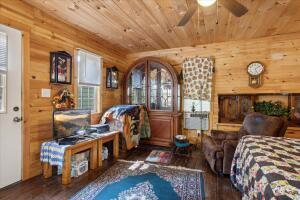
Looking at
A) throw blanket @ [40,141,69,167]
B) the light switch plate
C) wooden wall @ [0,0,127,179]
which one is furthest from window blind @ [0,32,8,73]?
throw blanket @ [40,141,69,167]

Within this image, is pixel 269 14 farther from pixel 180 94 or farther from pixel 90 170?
pixel 90 170

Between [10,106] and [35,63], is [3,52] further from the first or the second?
[10,106]

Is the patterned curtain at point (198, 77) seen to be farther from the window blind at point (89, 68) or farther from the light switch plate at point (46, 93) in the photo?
the light switch plate at point (46, 93)

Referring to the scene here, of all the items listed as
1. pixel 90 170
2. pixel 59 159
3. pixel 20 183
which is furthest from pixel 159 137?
pixel 20 183

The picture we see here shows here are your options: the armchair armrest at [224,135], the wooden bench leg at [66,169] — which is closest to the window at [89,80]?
the wooden bench leg at [66,169]

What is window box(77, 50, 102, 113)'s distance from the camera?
3.41 metres

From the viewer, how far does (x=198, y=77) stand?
407cm

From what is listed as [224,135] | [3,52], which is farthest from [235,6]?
[3,52]

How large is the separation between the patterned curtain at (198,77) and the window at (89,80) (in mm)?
2072

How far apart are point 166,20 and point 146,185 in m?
2.54

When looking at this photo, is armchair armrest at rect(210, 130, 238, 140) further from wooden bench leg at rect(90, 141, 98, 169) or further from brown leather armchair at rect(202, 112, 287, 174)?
wooden bench leg at rect(90, 141, 98, 169)

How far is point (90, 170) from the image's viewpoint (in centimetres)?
281

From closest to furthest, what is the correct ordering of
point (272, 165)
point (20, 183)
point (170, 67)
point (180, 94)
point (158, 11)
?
1. point (272, 165)
2. point (20, 183)
3. point (158, 11)
4. point (170, 67)
5. point (180, 94)

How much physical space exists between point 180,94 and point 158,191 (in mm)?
2633
